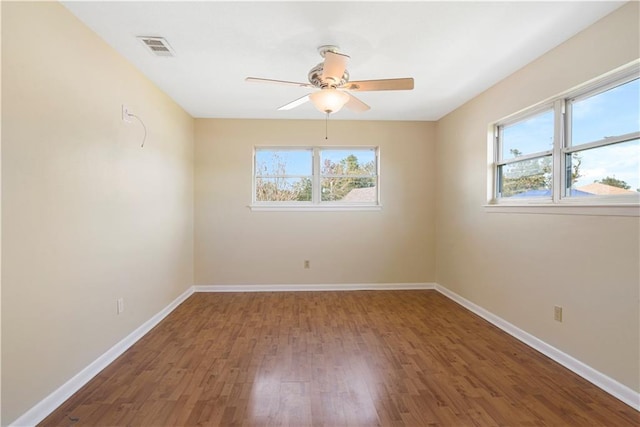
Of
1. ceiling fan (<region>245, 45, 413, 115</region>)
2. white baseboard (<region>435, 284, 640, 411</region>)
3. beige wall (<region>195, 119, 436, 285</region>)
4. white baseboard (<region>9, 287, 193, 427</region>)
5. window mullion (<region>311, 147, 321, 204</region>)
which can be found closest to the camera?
white baseboard (<region>9, 287, 193, 427</region>)

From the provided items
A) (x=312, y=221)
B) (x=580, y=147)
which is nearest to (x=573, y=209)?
(x=580, y=147)

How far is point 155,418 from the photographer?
5.62 feet

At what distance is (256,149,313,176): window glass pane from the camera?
442cm

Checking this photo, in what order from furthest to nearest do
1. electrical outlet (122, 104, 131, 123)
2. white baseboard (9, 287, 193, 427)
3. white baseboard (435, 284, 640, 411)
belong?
electrical outlet (122, 104, 131, 123)
white baseboard (435, 284, 640, 411)
white baseboard (9, 287, 193, 427)

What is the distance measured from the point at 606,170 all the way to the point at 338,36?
A: 7.09 feet

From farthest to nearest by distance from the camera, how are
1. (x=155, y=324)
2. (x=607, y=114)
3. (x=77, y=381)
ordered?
(x=155, y=324)
(x=607, y=114)
(x=77, y=381)

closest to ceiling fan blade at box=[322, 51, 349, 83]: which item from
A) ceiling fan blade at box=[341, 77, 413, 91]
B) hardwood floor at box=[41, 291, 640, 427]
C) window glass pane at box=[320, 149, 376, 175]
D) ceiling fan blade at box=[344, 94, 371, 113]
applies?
ceiling fan blade at box=[341, 77, 413, 91]

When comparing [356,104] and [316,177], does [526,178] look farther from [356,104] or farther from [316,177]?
[316,177]

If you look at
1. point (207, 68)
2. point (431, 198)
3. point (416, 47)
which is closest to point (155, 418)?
point (207, 68)

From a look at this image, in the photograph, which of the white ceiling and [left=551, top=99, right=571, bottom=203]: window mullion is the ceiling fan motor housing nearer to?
the white ceiling

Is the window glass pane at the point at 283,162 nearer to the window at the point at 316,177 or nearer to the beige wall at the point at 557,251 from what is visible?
the window at the point at 316,177

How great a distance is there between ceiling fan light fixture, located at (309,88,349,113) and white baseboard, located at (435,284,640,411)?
262 cm

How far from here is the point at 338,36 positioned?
7.20 feet

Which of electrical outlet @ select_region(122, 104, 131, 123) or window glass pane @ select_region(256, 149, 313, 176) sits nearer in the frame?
electrical outlet @ select_region(122, 104, 131, 123)
